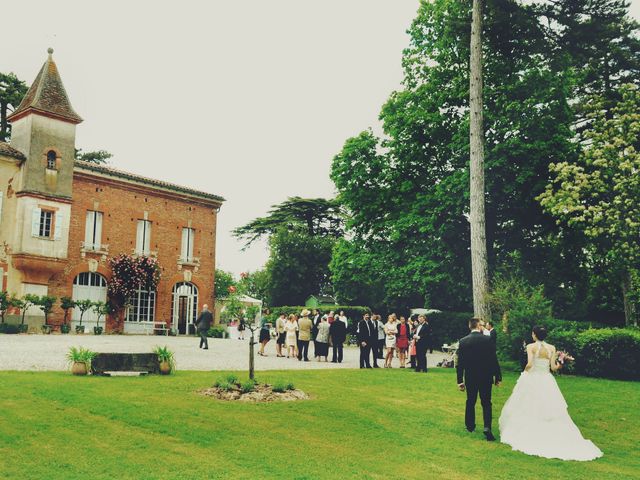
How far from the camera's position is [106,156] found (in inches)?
1815

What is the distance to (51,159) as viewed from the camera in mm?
31438

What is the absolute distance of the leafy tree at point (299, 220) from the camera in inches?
1981

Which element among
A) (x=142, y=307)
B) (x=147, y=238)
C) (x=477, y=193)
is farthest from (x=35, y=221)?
(x=477, y=193)

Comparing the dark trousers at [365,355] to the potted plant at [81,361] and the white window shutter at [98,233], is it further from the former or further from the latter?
the white window shutter at [98,233]

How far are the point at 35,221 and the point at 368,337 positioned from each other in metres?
19.5

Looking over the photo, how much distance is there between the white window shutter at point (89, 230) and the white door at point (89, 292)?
1.58m

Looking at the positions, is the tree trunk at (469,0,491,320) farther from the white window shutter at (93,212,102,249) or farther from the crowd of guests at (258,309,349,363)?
the white window shutter at (93,212,102,249)

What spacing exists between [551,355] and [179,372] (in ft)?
29.4

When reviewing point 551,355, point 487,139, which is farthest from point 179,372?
point 487,139

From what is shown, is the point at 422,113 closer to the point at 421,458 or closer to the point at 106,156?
the point at 421,458

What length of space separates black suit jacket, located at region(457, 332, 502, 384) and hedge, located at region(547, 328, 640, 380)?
10503 millimetres

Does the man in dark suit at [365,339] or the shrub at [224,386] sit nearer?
the shrub at [224,386]

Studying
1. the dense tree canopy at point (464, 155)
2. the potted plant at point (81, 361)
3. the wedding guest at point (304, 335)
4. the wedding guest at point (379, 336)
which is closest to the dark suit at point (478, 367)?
the potted plant at point (81, 361)

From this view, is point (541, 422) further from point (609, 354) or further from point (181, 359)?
point (181, 359)
